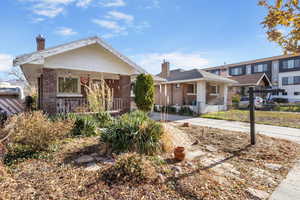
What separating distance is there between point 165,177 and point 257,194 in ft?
4.86

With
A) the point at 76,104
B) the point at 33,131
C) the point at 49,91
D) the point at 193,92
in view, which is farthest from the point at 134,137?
the point at 193,92

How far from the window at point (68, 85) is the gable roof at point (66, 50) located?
110 inches

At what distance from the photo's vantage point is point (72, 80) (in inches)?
381

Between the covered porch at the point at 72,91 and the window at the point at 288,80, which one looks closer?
the covered porch at the point at 72,91

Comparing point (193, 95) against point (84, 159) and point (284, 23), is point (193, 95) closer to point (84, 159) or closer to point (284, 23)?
point (284, 23)

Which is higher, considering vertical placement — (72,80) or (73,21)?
(73,21)

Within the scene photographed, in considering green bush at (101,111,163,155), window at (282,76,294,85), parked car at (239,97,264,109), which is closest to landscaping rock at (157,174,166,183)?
green bush at (101,111,163,155)

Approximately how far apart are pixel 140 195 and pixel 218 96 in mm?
15552

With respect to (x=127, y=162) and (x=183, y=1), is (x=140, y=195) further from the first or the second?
(x=183, y=1)

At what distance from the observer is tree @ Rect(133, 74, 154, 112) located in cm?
823


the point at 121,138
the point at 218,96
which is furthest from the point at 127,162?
the point at 218,96

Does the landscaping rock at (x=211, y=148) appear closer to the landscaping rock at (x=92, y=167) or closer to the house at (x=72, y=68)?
the landscaping rock at (x=92, y=167)

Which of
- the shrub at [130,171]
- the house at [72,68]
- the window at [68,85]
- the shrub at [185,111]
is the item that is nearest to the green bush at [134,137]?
the shrub at [130,171]

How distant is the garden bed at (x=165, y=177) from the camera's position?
93.6 inches
